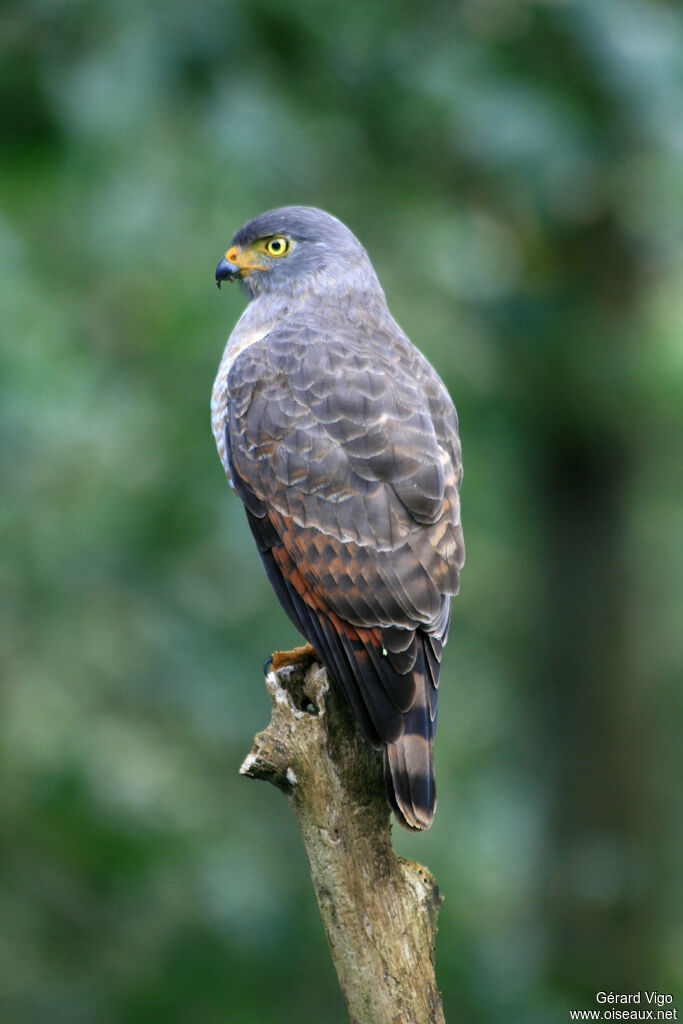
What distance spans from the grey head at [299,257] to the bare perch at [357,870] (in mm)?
1562

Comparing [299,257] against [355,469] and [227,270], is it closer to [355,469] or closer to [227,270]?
[227,270]

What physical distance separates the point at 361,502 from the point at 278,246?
1262 mm

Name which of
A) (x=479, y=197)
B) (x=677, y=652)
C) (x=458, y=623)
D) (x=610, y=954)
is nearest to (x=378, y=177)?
(x=479, y=197)

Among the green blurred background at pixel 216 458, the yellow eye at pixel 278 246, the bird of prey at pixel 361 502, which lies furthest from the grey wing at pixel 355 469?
the green blurred background at pixel 216 458

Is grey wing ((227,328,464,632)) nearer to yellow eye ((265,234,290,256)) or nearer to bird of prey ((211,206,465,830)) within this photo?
bird of prey ((211,206,465,830))

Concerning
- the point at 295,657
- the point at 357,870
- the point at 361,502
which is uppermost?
the point at 361,502

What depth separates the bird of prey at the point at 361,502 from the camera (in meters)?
2.81

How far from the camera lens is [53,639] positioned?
21.7ft

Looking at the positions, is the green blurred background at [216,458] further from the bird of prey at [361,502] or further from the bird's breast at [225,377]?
the bird of prey at [361,502]

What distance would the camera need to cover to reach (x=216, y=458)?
5.67 meters

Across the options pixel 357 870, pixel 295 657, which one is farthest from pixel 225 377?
pixel 357 870

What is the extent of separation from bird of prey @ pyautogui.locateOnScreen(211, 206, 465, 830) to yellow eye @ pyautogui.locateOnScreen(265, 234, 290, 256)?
1.34 ft

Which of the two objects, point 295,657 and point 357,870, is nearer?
point 357,870

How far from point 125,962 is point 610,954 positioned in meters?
2.69
